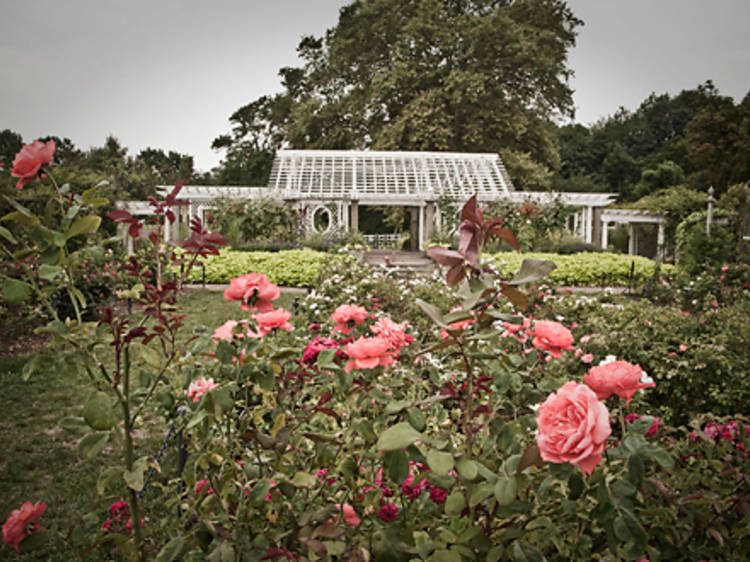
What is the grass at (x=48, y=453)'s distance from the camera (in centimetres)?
285

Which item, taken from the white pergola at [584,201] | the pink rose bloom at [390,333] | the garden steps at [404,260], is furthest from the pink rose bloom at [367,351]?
the white pergola at [584,201]

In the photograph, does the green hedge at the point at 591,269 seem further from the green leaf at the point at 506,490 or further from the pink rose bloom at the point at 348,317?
the green leaf at the point at 506,490

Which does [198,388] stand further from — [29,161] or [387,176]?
[387,176]

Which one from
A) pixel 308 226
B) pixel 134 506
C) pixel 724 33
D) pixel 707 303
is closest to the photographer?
pixel 134 506

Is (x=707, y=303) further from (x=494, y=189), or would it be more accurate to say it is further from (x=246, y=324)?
(x=494, y=189)

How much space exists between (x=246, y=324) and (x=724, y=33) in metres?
8.86

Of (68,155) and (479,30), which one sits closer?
(68,155)

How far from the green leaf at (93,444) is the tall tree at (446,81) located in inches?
760

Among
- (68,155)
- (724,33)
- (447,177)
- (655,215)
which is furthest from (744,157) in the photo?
(68,155)

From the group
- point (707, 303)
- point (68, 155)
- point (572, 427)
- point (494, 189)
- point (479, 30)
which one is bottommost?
point (707, 303)

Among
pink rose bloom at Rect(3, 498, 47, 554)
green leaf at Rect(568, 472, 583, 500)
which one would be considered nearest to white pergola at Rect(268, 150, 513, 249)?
pink rose bloom at Rect(3, 498, 47, 554)

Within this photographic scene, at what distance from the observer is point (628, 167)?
3272cm

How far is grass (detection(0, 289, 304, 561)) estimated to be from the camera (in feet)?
9.34

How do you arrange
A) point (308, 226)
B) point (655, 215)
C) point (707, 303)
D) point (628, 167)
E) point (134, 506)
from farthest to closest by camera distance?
point (628, 167)
point (655, 215)
point (308, 226)
point (707, 303)
point (134, 506)
